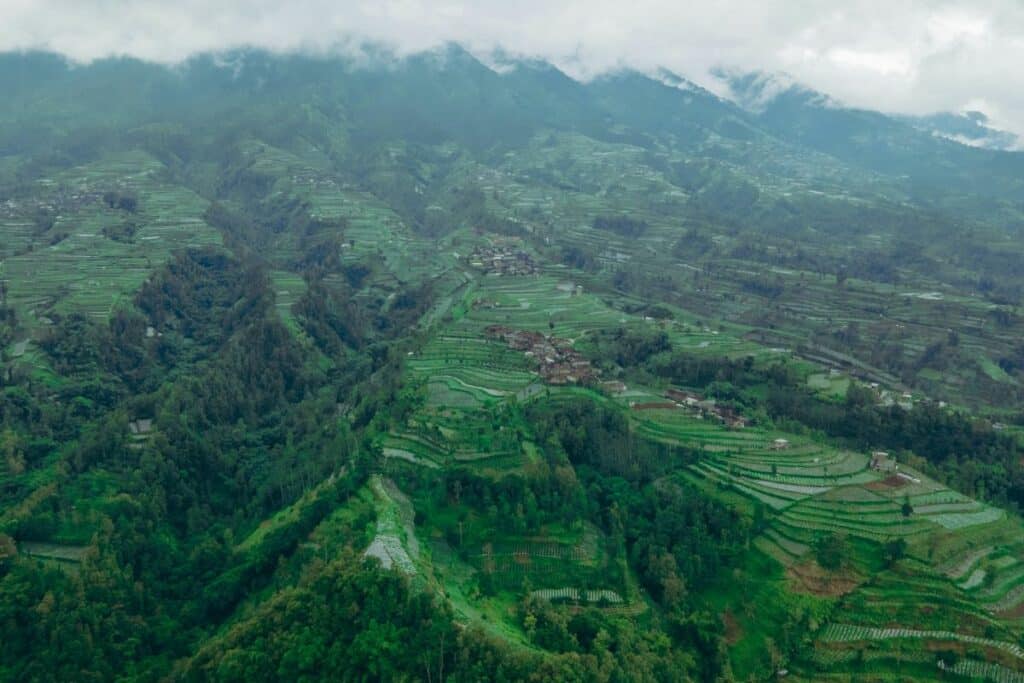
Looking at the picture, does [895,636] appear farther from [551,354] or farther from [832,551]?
[551,354]

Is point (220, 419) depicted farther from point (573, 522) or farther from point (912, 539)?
point (912, 539)

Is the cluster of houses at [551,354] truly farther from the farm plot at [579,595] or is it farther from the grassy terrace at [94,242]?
the grassy terrace at [94,242]

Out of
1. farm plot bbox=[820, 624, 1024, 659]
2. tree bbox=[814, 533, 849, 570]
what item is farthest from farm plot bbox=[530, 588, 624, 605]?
tree bbox=[814, 533, 849, 570]

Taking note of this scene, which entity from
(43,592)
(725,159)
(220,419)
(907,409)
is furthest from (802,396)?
(725,159)

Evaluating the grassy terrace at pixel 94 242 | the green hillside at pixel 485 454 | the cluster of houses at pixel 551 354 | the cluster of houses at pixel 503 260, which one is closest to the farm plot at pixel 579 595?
the green hillside at pixel 485 454

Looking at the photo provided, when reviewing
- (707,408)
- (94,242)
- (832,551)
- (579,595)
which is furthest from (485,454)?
(94,242)
